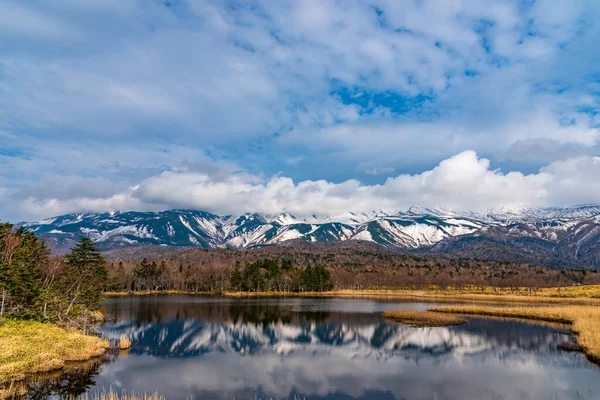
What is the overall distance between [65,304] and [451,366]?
4831cm

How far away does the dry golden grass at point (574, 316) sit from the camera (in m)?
A: 43.5

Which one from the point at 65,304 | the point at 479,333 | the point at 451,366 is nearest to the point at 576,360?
the point at 451,366

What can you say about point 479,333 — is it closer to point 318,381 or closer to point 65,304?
point 318,381

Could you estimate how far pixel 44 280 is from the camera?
168ft

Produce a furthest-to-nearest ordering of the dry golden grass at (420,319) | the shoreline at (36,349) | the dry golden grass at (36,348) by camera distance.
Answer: the dry golden grass at (420,319), the dry golden grass at (36,348), the shoreline at (36,349)

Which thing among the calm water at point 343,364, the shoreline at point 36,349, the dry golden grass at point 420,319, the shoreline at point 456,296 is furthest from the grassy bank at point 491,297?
the shoreline at point 36,349

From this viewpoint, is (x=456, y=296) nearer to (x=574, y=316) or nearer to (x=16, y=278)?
(x=574, y=316)

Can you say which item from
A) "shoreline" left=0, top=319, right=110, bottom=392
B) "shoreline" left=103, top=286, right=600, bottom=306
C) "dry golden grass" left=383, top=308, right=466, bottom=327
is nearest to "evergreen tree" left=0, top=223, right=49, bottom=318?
"shoreline" left=0, top=319, right=110, bottom=392

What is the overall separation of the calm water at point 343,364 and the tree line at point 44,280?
7.69 meters

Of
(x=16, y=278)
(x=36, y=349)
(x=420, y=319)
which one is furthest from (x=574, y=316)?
(x=16, y=278)

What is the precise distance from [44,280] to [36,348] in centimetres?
1941

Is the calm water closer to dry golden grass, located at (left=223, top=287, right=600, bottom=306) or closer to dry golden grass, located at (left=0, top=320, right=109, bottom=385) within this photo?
dry golden grass, located at (left=0, top=320, right=109, bottom=385)

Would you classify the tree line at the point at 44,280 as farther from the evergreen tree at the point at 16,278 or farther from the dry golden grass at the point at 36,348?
the dry golden grass at the point at 36,348

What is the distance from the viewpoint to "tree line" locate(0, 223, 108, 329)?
39375 mm
